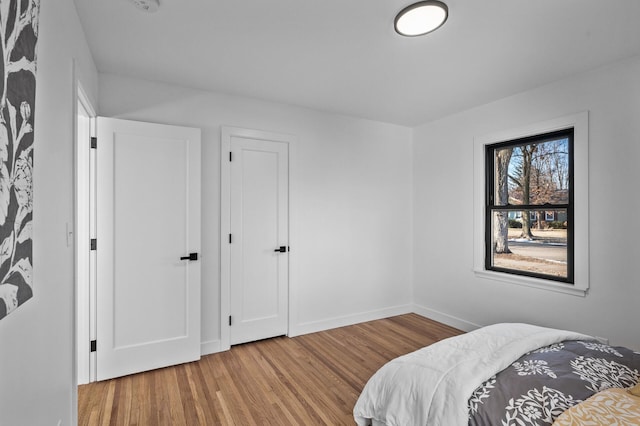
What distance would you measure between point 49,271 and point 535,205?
3.80 m

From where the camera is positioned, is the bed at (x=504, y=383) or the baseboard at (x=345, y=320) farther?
the baseboard at (x=345, y=320)

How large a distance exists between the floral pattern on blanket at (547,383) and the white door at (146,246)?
7.97 ft

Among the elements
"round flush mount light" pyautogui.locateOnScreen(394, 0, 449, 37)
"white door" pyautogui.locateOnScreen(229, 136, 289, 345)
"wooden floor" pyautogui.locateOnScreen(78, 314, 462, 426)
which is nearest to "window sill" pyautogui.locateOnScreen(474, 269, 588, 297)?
"wooden floor" pyautogui.locateOnScreen(78, 314, 462, 426)

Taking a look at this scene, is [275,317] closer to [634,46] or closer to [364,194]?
[364,194]

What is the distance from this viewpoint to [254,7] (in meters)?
1.93

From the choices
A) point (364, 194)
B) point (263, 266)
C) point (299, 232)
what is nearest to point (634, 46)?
point (364, 194)

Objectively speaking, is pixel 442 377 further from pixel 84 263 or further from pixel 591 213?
pixel 84 263

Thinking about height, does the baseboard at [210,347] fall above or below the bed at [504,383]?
below

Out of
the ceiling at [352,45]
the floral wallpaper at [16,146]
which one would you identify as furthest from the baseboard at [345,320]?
the floral wallpaper at [16,146]

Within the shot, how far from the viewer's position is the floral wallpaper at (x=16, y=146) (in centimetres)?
86

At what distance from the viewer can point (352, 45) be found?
2.35m

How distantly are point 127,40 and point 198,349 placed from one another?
2573 mm

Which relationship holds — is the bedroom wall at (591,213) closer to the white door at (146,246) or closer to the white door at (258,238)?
the white door at (258,238)

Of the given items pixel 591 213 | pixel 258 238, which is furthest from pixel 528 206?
pixel 258 238
